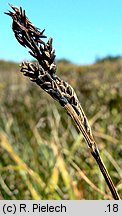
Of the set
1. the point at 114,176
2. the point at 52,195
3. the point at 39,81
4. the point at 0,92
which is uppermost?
the point at 0,92

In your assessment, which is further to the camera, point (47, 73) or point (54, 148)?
point (54, 148)

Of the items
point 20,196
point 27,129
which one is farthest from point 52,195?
point 27,129

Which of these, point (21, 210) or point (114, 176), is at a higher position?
point (21, 210)

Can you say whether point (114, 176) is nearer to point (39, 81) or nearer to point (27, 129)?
point (27, 129)

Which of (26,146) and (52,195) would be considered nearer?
(52,195)

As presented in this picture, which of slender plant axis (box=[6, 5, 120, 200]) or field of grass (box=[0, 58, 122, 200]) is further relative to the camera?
field of grass (box=[0, 58, 122, 200])
